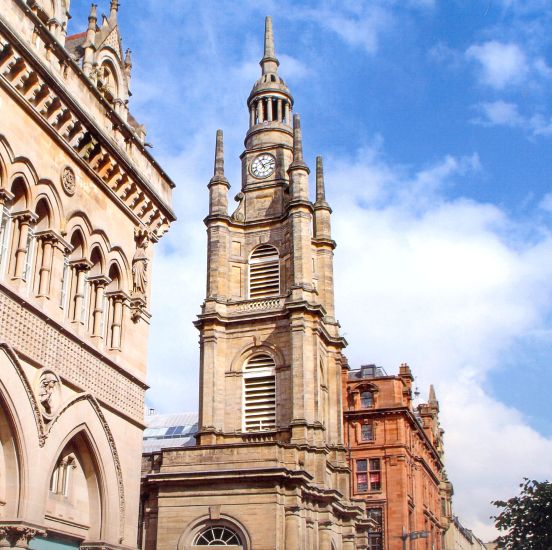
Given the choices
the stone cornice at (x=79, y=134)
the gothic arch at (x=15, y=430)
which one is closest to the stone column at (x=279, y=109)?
the stone cornice at (x=79, y=134)

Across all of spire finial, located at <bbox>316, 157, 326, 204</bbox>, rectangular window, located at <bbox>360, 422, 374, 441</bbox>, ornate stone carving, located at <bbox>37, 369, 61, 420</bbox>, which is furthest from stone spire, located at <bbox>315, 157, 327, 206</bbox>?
ornate stone carving, located at <bbox>37, 369, 61, 420</bbox>

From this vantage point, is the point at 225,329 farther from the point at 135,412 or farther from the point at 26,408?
the point at 26,408

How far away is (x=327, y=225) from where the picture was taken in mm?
51781

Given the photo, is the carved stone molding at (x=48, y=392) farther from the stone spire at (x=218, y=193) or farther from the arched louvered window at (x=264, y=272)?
the stone spire at (x=218, y=193)

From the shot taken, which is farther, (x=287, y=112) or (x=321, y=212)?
(x=287, y=112)

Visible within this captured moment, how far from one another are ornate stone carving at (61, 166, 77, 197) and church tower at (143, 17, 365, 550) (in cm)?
2224

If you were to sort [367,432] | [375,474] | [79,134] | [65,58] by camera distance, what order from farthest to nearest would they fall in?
[367,432], [375,474], [79,134], [65,58]

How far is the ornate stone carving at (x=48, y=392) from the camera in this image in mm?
16188

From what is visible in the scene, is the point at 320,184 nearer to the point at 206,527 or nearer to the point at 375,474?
the point at 375,474

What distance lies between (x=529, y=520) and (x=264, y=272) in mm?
20500

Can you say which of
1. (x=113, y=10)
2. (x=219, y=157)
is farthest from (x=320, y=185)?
(x=113, y=10)

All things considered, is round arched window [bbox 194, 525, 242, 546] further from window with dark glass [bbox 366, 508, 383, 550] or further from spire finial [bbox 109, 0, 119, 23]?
spire finial [bbox 109, 0, 119, 23]

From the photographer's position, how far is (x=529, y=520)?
35.2 metres

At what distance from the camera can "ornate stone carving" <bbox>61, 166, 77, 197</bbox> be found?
59.0 ft
